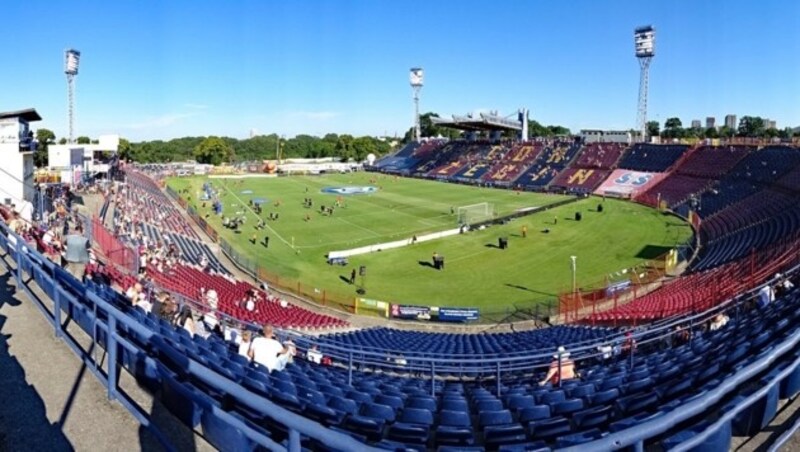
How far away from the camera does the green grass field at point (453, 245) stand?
117 ft

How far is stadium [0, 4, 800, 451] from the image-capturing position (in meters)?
5.61

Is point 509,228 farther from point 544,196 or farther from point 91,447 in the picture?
point 91,447

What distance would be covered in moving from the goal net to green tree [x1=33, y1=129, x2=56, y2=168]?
283 ft

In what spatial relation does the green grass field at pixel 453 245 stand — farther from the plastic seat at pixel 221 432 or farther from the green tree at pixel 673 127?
the green tree at pixel 673 127

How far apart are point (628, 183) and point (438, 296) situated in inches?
2053

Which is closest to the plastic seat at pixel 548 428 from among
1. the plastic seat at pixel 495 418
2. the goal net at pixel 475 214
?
the plastic seat at pixel 495 418

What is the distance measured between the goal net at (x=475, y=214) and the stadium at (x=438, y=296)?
350 mm

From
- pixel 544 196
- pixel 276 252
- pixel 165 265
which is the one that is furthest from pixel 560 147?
pixel 165 265

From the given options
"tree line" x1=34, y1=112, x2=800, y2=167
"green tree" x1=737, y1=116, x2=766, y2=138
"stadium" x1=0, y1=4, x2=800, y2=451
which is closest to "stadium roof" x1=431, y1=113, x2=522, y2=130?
"stadium" x1=0, y1=4, x2=800, y2=451

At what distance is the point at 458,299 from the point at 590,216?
3119cm

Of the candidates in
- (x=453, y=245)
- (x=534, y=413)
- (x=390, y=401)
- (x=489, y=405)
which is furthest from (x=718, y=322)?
(x=453, y=245)

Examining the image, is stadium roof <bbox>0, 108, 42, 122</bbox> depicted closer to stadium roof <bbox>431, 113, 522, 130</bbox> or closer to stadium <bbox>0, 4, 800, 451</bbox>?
stadium <bbox>0, 4, 800, 451</bbox>

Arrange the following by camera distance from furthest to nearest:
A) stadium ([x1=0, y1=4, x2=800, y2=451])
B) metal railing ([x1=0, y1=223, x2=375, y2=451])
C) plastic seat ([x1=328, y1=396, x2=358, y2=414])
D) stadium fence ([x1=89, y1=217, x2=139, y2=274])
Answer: stadium fence ([x1=89, y1=217, x2=139, y2=274])
plastic seat ([x1=328, y1=396, x2=358, y2=414])
stadium ([x1=0, y1=4, x2=800, y2=451])
metal railing ([x1=0, y1=223, x2=375, y2=451])

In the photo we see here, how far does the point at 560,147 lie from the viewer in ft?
321
